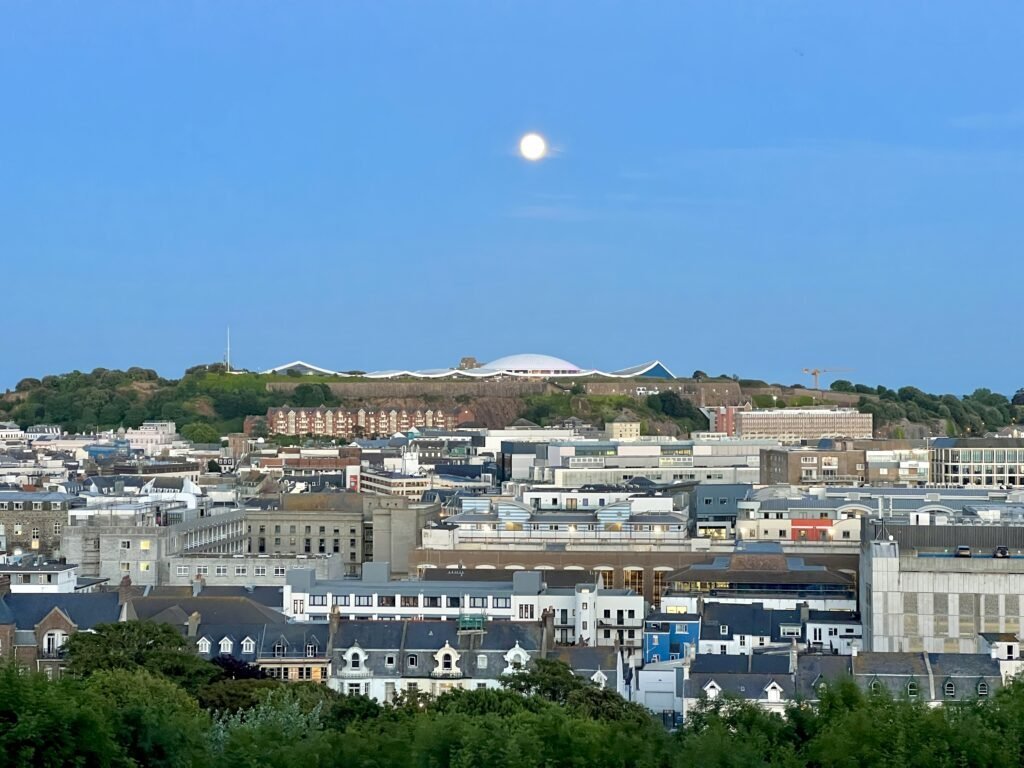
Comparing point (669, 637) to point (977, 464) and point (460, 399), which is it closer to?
point (977, 464)

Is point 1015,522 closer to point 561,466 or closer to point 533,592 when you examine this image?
point 533,592

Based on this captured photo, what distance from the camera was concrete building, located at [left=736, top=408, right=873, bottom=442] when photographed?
119 m

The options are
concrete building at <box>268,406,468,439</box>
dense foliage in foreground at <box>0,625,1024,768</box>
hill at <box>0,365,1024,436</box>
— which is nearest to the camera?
dense foliage in foreground at <box>0,625,1024,768</box>

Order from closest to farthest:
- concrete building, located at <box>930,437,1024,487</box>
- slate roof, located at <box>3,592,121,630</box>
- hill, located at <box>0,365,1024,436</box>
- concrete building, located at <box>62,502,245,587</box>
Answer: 1. slate roof, located at <box>3,592,121,630</box>
2. concrete building, located at <box>62,502,245,587</box>
3. concrete building, located at <box>930,437,1024,487</box>
4. hill, located at <box>0,365,1024,436</box>

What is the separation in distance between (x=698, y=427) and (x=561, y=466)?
5568 centimetres

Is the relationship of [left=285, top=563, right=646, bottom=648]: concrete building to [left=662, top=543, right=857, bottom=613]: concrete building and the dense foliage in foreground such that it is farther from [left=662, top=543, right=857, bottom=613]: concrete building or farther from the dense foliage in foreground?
the dense foliage in foreground

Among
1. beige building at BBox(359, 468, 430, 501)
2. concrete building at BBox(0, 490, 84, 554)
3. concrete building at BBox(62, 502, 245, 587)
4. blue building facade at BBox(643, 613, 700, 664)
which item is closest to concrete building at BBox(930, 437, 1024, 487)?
beige building at BBox(359, 468, 430, 501)

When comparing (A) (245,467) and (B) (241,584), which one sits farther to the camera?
(A) (245,467)

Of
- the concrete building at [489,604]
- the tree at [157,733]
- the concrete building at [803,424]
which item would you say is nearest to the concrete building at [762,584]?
the concrete building at [489,604]

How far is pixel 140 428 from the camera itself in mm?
128750

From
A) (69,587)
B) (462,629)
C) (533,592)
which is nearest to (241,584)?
(69,587)

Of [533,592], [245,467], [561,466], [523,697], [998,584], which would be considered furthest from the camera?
[245,467]

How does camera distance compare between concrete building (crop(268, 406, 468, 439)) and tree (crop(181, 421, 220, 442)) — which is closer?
tree (crop(181, 421, 220, 442))

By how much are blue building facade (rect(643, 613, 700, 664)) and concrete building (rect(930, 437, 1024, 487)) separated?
40.3 m
